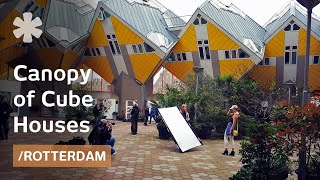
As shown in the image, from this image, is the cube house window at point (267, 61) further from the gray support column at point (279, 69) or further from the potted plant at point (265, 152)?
the potted plant at point (265, 152)

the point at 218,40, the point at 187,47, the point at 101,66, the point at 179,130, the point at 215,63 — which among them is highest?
the point at 218,40

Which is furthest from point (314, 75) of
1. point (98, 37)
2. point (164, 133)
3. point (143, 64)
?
point (98, 37)

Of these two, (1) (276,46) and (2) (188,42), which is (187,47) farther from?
(1) (276,46)

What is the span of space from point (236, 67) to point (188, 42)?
4.67 meters

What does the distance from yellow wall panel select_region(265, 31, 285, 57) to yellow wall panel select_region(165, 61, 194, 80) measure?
21.2 ft

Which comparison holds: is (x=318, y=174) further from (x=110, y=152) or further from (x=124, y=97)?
(x=124, y=97)

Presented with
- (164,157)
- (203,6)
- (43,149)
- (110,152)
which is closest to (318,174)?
(164,157)

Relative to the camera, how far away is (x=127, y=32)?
2441 centimetres

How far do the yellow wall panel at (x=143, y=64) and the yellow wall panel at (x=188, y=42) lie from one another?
121 inches

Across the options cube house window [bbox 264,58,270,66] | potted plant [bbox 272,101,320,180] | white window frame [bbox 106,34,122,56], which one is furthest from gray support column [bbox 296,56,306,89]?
potted plant [bbox 272,101,320,180]

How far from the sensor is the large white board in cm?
945

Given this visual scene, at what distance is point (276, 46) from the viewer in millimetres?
24625

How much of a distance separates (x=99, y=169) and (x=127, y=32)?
1937 cm

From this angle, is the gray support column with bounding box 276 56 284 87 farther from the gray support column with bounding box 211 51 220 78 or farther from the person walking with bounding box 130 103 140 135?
the person walking with bounding box 130 103 140 135
